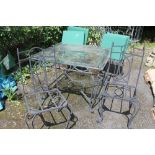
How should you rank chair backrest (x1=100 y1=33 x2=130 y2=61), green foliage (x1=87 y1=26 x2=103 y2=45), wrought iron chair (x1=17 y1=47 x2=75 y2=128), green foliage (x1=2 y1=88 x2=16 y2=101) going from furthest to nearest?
green foliage (x1=87 y1=26 x2=103 y2=45) < chair backrest (x1=100 y1=33 x2=130 y2=61) < green foliage (x1=2 y1=88 x2=16 y2=101) < wrought iron chair (x1=17 y1=47 x2=75 y2=128)

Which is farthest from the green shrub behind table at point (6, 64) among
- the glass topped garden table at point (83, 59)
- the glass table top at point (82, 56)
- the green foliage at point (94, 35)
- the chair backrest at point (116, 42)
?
the green foliage at point (94, 35)

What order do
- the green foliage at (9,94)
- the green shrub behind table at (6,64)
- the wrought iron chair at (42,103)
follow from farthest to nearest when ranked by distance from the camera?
the green shrub behind table at (6,64) → the green foliage at (9,94) → the wrought iron chair at (42,103)

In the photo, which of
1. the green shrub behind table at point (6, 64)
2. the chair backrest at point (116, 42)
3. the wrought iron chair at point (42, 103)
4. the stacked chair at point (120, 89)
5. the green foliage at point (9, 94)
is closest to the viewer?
the wrought iron chair at point (42, 103)

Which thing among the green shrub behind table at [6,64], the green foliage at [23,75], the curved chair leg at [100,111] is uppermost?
the green shrub behind table at [6,64]

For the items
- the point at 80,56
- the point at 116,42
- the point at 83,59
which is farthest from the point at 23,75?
the point at 116,42

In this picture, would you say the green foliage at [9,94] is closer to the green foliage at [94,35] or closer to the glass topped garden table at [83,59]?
the glass topped garden table at [83,59]

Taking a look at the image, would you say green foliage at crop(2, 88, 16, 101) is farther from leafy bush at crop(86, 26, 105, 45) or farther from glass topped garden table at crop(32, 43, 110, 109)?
leafy bush at crop(86, 26, 105, 45)

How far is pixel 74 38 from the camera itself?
6.83 meters

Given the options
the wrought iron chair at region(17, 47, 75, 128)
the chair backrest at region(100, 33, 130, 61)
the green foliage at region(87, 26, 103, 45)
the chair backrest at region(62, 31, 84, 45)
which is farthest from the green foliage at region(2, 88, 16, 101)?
the green foliage at region(87, 26, 103, 45)

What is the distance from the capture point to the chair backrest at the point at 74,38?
6.81m

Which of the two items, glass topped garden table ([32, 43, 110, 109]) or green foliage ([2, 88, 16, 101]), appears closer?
glass topped garden table ([32, 43, 110, 109])

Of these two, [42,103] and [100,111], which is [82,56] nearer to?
[100,111]

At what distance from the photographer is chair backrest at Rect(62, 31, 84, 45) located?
681 centimetres
